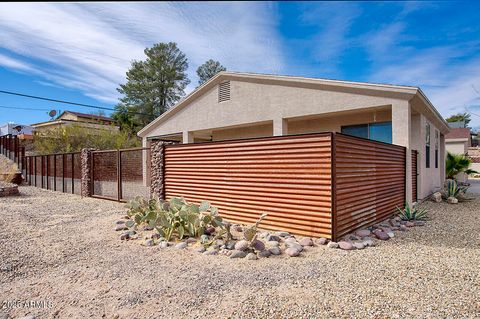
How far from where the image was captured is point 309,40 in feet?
5.90

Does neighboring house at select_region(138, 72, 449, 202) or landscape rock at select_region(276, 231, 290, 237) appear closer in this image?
landscape rock at select_region(276, 231, 290, 237)

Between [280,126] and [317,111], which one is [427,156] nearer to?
[317,111]

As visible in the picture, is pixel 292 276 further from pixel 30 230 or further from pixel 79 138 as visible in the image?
pixel 79 138

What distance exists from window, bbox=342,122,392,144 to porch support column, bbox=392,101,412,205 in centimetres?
115

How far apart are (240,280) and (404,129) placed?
656 centimetres

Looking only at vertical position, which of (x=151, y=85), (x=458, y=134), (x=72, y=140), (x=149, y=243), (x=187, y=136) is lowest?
(x=149, y=243)

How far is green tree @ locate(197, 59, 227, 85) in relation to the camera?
31.5 m

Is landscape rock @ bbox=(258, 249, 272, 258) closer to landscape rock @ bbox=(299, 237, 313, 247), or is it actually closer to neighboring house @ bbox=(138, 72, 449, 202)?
landscape rock @ bbox=(299, 237, 313, 247)

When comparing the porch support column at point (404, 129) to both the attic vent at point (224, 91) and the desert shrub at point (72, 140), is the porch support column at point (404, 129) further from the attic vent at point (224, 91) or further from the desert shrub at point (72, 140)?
the desert shrub at point (72, 140)

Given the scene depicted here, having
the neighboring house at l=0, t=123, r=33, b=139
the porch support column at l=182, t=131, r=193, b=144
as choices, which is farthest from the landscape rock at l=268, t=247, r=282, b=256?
the neighboring house at l=0, t=123, r=33, b=139

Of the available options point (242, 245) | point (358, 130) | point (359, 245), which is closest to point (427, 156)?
point (358, 130)

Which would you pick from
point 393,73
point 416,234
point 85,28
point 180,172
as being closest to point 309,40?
point 85,28

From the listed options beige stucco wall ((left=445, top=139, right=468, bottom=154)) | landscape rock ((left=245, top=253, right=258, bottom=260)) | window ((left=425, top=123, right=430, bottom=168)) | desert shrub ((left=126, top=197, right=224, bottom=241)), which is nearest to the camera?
landscape rock ((left=245, top=253, right=258, bottom=260))

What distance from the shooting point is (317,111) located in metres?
8.77
